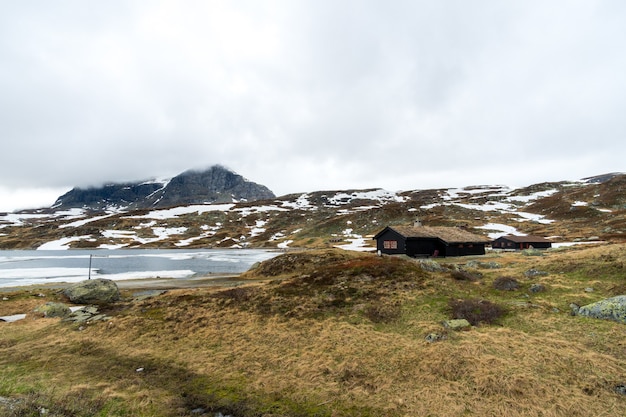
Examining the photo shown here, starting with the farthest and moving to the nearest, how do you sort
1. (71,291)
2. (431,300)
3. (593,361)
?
1. (71,291)
2. (431,300)
3. (593,361)

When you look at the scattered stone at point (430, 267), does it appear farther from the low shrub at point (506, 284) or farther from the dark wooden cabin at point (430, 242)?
the dark wooden cabin at point (430, 242)

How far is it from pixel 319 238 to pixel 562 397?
5250 inches

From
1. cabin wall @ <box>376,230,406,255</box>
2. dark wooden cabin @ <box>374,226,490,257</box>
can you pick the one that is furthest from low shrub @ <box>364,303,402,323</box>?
cabin wall @ <box>376,230,406,255</box>

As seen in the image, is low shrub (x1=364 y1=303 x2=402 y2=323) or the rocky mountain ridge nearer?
low shrub (x1=364 y1=303 x2=402 y2=323)

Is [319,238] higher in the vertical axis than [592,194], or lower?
lower

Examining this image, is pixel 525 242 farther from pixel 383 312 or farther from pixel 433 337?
pixel 433 337

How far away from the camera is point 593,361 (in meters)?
13.6

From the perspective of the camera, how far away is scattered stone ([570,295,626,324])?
17.3 metres

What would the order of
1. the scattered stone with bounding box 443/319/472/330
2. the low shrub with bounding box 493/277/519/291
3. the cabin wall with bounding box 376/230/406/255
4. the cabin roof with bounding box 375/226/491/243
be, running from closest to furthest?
the scattered stone with bounding box 443/319/472/330 < the low shrub with bounding box 493/277/519/291 < the cabin roof with bounding box 375/226/491/243 < the cabin wall with bounding box 376/230/406/255

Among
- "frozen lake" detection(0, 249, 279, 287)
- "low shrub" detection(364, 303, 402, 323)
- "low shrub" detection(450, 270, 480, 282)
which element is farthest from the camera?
"frozen lake" detection(0, 249, 279, 287)

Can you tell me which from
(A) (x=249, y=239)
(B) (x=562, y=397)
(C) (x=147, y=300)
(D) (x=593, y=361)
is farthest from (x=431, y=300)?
(A) (x=249, y=239)

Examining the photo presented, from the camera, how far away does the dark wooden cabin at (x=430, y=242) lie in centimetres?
6438

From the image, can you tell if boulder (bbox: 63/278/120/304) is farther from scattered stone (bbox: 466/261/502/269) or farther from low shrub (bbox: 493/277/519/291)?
scattered stone (bbox: 466/261/502/269)

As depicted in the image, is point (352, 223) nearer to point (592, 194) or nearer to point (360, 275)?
point (592, 194)
